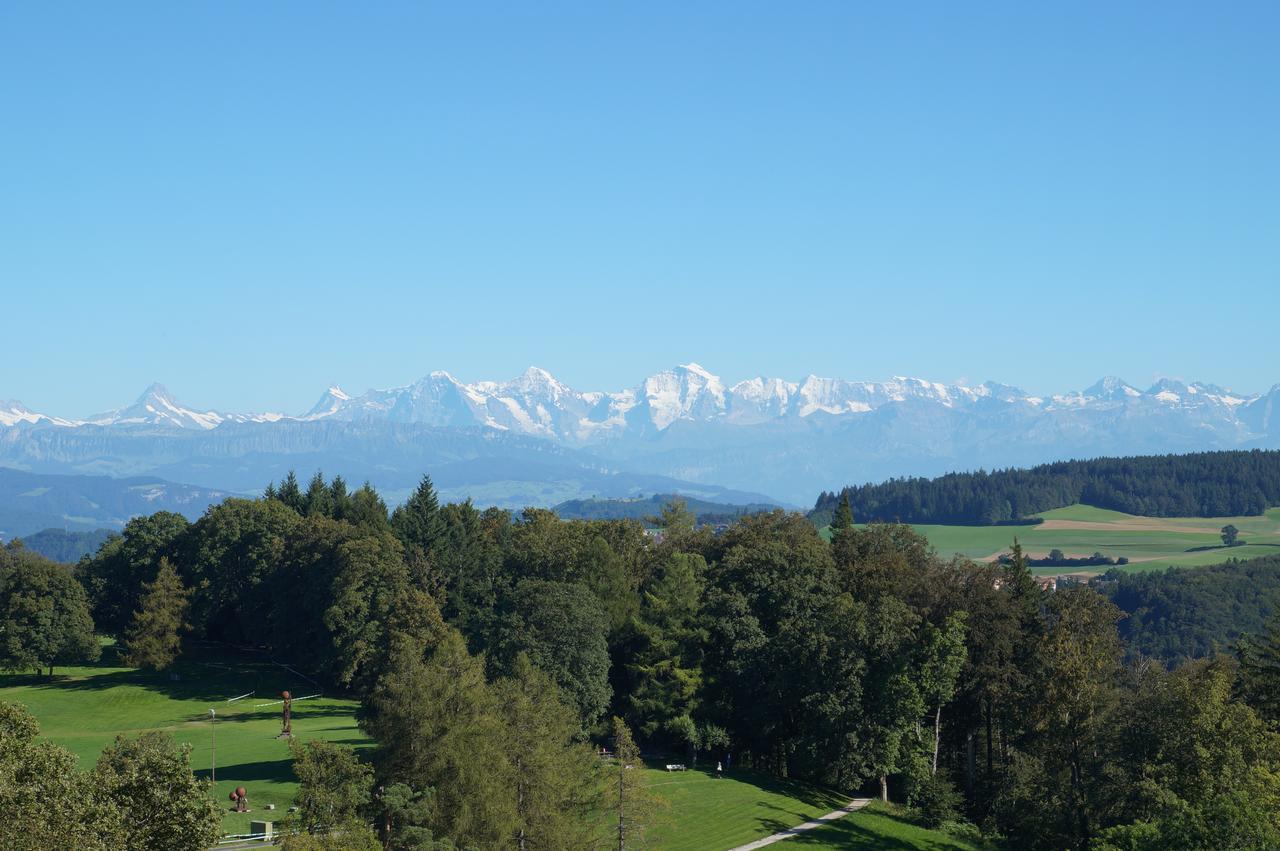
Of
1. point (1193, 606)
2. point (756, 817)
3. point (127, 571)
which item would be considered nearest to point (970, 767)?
point (756, 817)

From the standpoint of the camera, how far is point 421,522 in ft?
316

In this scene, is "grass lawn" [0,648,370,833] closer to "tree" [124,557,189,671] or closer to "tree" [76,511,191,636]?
"tree" [124,557,189,671]

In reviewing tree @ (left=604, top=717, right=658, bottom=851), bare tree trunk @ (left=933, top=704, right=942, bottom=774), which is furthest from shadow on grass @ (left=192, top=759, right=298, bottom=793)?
bare tree trunk @ (left=933, top=704, right=942, bottom=774)

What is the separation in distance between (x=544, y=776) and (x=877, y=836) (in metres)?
20.4

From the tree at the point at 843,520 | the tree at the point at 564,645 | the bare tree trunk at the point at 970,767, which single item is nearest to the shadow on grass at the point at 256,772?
the tree at the point at 564,645

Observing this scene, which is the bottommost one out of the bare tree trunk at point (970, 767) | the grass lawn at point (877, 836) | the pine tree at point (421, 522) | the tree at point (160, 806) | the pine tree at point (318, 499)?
the grass lawn at point (877, 836)

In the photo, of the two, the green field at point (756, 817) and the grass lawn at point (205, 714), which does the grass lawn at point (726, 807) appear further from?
the grass lawn at point (205, 714)

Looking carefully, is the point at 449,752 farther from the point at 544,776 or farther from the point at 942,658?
the point at 942,658

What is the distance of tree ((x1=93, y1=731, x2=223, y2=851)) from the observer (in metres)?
29.1

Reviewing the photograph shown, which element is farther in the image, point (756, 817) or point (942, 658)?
point (942, 658)

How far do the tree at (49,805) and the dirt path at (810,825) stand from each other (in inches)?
1304

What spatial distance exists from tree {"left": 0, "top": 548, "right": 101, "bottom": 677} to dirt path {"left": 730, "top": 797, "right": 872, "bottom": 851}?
2262 inches

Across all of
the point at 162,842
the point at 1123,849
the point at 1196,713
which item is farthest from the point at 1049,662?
the point at 162,842

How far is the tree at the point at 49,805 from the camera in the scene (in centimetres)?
2614
